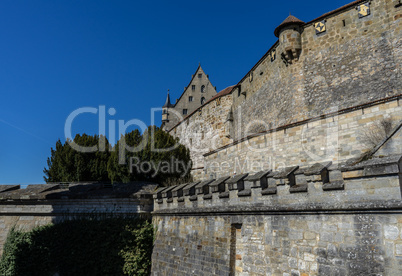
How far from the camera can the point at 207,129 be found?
30.6m

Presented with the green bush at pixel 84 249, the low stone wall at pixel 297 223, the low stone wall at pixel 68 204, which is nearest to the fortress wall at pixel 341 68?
the low stone wall at pixel 68 204

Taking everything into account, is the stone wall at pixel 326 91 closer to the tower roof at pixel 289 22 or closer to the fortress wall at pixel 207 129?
the tower roof at pixel 289 22

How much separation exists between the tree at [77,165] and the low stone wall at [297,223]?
18.0m

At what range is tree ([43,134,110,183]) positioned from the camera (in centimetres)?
2670

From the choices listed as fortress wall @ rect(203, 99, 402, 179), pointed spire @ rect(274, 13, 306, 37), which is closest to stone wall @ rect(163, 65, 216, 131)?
pointed spire @ rect(274, 13, 306, 37)

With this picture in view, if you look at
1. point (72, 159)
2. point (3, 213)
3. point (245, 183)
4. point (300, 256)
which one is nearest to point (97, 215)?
point (3, 213)

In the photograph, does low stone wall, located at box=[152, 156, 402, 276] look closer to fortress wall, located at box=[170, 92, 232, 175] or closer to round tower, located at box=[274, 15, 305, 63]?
round tower, located at box=[274, 15, 305, 63]

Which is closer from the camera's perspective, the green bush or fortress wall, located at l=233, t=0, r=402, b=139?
the green bush

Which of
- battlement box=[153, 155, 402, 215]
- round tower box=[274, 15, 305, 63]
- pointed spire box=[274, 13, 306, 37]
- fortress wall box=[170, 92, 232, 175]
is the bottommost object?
battlement box=[153, 155, 402, 215]

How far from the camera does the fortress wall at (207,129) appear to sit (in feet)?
95.0

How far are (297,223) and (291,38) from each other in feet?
48.9

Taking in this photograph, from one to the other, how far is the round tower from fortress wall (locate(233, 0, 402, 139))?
12.5 inches

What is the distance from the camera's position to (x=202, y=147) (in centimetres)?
3038

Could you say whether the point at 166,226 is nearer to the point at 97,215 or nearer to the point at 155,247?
the point at 155,247
